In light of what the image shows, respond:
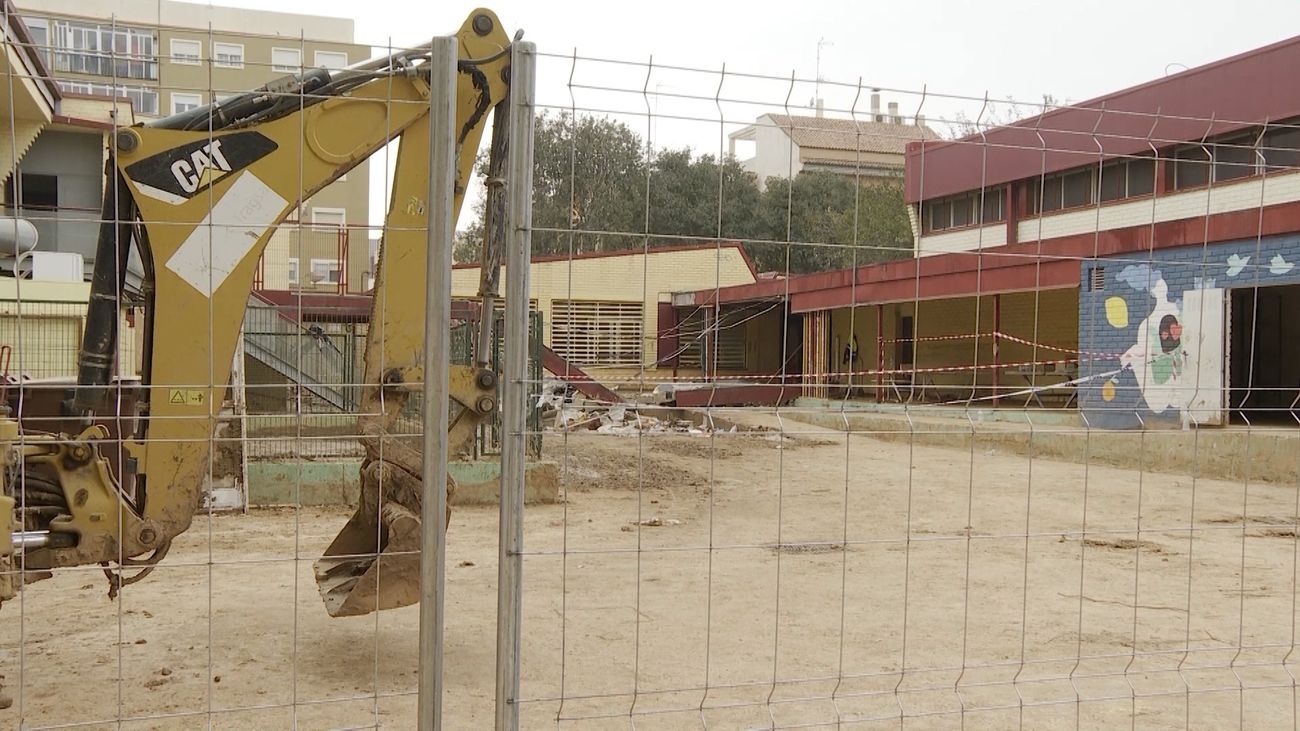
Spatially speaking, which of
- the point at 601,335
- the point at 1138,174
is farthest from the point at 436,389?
the point at 1138,174

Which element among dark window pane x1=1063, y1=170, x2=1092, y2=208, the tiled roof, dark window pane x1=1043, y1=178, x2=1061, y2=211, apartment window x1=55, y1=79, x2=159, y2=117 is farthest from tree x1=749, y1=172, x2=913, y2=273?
dark window pane x1=1043, y1=178, x2=1061, y2=211

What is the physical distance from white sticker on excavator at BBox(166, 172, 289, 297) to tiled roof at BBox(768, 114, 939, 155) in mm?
2076

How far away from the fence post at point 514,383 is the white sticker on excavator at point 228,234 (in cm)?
157

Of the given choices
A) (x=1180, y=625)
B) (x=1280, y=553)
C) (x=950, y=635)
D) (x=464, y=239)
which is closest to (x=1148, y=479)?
(x=1280, y=553)

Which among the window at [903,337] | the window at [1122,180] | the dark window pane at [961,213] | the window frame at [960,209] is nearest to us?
the window at [1122,180]

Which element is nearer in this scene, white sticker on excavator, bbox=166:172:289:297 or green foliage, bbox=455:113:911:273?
green foliage, bbox=455:113:911:273

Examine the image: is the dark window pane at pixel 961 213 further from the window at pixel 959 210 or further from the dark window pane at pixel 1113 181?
→ the dark window pane at pixel 1113 181

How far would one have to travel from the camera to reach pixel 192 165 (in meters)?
4.24

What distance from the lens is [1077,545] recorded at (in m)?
9.38

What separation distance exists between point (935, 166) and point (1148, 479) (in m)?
5.23

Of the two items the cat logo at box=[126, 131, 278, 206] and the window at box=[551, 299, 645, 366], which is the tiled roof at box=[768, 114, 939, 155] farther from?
the cat logo at box=[126, 131, 278, 206]

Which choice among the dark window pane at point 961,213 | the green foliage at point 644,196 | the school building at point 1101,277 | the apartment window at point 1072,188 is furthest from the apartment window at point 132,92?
the dark window pane at point 961,213

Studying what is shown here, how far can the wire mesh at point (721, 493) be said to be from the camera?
4.02m

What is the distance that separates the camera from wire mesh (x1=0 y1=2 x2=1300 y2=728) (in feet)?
13.2
